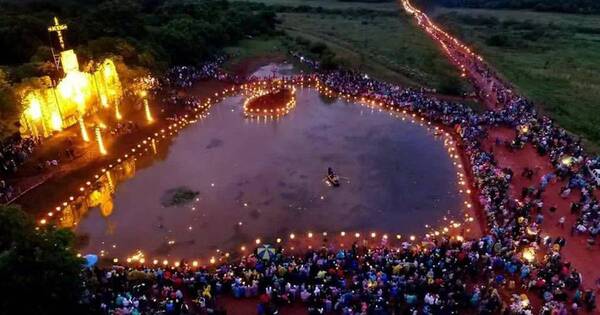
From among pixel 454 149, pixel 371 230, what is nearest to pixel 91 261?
pixel 371 230

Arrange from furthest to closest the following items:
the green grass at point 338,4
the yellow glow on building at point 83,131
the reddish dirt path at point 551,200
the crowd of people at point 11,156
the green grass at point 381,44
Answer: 1. the green grass at point 338,4
2. the green grass at point 381,44
3. the yellow glow on building at point 83,131
4. the crowd of people at point 11,156
5. the reddish dirt path at point 551,200

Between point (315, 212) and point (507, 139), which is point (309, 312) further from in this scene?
point (507, 139)

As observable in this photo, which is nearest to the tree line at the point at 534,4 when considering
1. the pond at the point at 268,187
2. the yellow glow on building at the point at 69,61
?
the pond at the point at 268,187

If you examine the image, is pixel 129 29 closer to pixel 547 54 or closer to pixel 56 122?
pixel 56 122

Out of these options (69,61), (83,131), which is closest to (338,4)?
(69,61)

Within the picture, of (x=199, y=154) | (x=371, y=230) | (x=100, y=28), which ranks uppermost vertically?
(x=100, y=28)

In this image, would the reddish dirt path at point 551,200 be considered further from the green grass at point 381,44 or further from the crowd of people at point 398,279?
the green grass at point 381,44
